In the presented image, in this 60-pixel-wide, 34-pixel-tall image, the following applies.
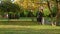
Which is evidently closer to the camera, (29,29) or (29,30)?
(29,30)

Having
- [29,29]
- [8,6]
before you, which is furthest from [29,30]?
[8,6]

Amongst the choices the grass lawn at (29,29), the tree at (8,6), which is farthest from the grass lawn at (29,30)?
the tree at (8,6)

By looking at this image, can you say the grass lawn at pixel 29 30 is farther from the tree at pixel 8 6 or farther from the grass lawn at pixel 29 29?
the tree at pixel 8 6

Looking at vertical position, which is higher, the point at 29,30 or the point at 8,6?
the point at 8,6

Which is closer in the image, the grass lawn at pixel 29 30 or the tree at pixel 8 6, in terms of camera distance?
the grass lawn at pixel 29 30

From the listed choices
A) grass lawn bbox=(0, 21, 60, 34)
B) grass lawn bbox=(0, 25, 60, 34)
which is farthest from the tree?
grass lawn bbox=(0, 25, 60, 34)

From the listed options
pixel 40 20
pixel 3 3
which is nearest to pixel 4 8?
pixel 3 3

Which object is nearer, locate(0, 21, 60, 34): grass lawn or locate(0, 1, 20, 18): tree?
locate(0, 21, 60, 34): grass lawn

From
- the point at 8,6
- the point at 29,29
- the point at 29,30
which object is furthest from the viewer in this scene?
the point at 8,6

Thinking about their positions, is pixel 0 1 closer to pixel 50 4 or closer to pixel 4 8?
pixel 4 8

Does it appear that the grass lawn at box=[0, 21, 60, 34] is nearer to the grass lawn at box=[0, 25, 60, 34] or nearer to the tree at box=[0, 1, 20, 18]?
the grass lawn at box=[0, 25, 60, 34]

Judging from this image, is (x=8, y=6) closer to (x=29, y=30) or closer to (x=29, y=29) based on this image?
(x=29, y=29)

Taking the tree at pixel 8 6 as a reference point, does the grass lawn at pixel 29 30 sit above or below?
below

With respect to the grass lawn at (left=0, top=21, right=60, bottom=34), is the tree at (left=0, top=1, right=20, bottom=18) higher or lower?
higher
